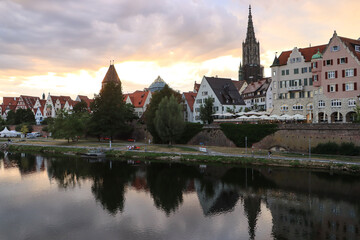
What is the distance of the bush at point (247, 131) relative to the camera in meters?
53.6

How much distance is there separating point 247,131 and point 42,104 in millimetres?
108506

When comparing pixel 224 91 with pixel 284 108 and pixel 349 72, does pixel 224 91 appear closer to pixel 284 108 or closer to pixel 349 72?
pixel 284 108

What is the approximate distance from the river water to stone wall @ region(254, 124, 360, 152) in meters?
10.4

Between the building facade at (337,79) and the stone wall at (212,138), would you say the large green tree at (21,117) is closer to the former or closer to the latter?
the stone wall at (212,138)

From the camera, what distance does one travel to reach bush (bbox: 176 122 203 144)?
63.9 metres

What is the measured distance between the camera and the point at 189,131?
6475 cm

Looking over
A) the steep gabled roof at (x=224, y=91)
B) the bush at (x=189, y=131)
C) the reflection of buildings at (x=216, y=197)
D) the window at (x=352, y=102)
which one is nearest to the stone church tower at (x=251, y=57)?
the steep gabled roof at (x=224, y=91)

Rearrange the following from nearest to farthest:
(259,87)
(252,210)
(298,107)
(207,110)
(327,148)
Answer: (252,210), (327,148), (298,107), (207,110), (259,87)

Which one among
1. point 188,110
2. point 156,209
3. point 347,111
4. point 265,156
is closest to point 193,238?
point 156,209

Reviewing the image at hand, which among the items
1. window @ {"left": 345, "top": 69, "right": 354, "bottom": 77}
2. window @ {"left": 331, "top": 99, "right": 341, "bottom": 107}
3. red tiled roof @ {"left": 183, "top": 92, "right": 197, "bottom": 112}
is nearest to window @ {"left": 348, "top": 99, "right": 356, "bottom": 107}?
window @ {"left": 331, "top": 99, "right": 341, "bottom": 107}

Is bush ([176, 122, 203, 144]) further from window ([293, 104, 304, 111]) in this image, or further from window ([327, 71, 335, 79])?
window ([327, 71, 335, 79])

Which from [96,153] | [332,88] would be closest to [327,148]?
[332,88]

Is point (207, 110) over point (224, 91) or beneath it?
beneath

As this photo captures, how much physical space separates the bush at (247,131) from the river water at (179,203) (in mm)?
12292
